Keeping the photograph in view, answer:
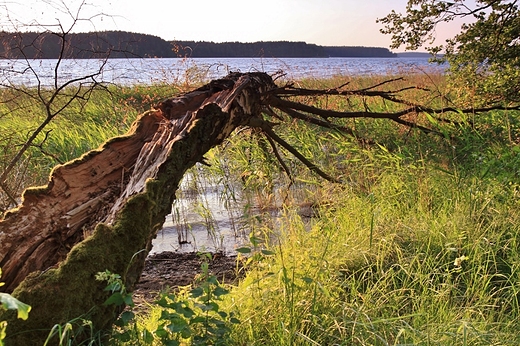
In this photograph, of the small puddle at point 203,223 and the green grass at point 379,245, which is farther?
the small puddle at point 203,223

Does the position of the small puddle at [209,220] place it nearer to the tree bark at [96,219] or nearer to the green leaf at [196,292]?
the tree bark at [96,219]

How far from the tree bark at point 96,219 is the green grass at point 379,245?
35 centimetres

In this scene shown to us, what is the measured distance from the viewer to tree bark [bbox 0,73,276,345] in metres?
1.74

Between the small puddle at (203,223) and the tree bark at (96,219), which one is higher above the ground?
the tree bark at (96,219)

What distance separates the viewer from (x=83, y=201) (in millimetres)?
2328

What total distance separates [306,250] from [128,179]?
4.06ft

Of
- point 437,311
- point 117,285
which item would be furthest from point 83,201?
point 437,311

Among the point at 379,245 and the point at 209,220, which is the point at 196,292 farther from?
the point at 209,220

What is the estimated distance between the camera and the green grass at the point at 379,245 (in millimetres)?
2164

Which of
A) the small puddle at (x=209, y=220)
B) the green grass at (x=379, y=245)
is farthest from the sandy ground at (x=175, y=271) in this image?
the green grass at (x=379, y=245)

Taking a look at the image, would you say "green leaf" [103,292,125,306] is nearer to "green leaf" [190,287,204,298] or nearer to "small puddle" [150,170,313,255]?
"green leaf" [190,287,204,298]

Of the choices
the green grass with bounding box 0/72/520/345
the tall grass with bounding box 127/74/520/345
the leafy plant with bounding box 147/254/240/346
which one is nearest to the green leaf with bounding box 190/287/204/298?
the leafy plant with bounding box 147/254/240/346

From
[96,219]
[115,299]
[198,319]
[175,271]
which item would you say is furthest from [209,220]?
[115,299]

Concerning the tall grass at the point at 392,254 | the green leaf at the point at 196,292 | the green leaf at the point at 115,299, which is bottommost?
the tall grass at the point at 392,254
